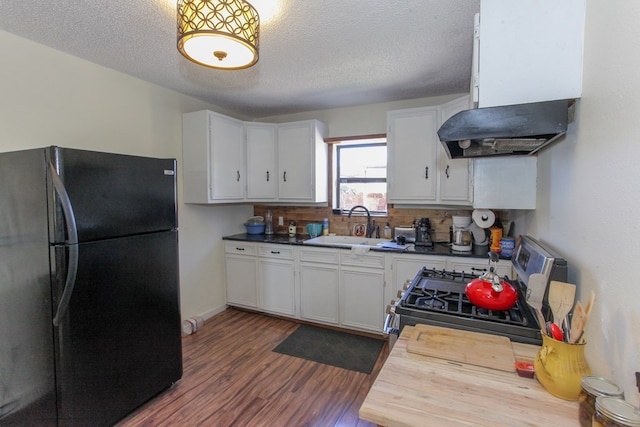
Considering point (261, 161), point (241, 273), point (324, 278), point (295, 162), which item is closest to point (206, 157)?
point (261, 161)

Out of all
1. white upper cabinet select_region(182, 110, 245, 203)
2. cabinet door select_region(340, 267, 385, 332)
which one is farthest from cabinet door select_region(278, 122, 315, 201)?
cabinet door select_region(340, 267, 385, 332)

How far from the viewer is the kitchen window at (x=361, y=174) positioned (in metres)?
3.49

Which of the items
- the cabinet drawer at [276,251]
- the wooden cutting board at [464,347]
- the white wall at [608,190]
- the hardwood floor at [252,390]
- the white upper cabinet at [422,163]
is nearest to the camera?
the white wall at [608,190]

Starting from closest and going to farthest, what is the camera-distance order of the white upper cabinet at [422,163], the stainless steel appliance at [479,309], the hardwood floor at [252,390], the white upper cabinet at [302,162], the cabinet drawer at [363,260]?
the stainless steel appliance at [479,309] → the hardwood floor at [252,390] → the white upper cabinet at [422,163] → the cabinet drawer at [363,260] → the white upper cabinet at [302,162]

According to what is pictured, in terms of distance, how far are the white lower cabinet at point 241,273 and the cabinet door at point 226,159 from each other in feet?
1.92

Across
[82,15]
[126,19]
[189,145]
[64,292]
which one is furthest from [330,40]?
[64,292]

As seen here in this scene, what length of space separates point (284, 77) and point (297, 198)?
4.36ft

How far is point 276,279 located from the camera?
3320 mm

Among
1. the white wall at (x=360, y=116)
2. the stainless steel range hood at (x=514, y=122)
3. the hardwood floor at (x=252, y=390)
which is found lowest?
the hardwood floor at (x=252, y=390)

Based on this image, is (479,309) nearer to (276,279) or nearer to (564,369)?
(564,369)

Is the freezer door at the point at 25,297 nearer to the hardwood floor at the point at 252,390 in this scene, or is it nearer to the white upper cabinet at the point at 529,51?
the hardwood floor at the point at 252,390

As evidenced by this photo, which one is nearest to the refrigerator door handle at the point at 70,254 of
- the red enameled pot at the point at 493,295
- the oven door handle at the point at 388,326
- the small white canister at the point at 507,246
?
the oven door handle at the point at 388,326

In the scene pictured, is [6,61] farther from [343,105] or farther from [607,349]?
[607,349]

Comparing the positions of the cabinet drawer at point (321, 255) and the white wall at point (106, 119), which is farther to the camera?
the cabinet drawer at point (321, 255)
